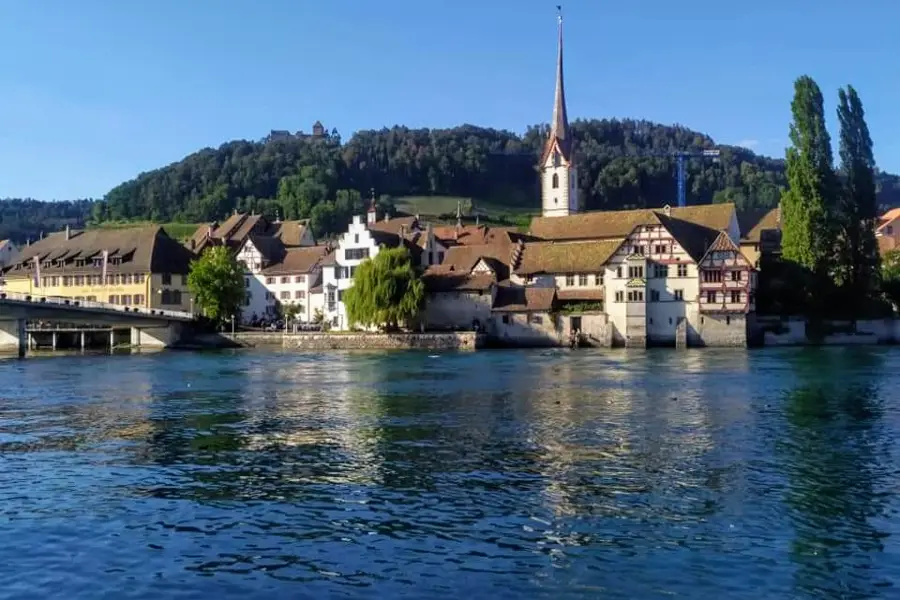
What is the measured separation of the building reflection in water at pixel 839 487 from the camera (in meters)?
15.9

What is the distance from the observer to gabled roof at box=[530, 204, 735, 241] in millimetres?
92375

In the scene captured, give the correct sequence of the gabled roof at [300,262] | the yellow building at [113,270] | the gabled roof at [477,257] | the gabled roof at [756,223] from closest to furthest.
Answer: the gabled roof at [477,257] < the gabled roof at [756,223] < the gabled roof at [300,262] < the yellow building at [113,270]

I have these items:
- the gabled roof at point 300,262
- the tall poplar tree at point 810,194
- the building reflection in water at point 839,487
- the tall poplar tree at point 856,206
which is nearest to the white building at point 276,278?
the gabled roof at point 300,262

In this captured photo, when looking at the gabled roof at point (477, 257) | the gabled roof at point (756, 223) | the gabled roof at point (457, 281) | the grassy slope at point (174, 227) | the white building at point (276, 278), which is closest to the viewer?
the gabled roof at point (457, 281)

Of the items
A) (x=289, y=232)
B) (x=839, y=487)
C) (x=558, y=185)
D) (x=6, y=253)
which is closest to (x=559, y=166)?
(x=558, y=185)

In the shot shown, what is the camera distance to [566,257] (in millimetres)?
88562

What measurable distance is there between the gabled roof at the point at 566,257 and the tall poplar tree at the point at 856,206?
1808 centimetres

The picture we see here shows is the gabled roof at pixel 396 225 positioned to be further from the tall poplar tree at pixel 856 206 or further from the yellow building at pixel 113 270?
the tall poplar tree at pixel 856 206

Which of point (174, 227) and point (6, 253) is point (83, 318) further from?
point (174, 227)

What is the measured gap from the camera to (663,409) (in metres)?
36.3

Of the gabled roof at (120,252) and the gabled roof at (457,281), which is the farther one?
the gabled roof at (120,252)

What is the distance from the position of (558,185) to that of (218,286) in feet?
168

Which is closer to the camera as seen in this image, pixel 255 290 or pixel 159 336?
pixel 159 336

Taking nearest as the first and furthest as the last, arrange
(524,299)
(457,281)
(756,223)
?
(524,299) < (457,281) < (756,223)
